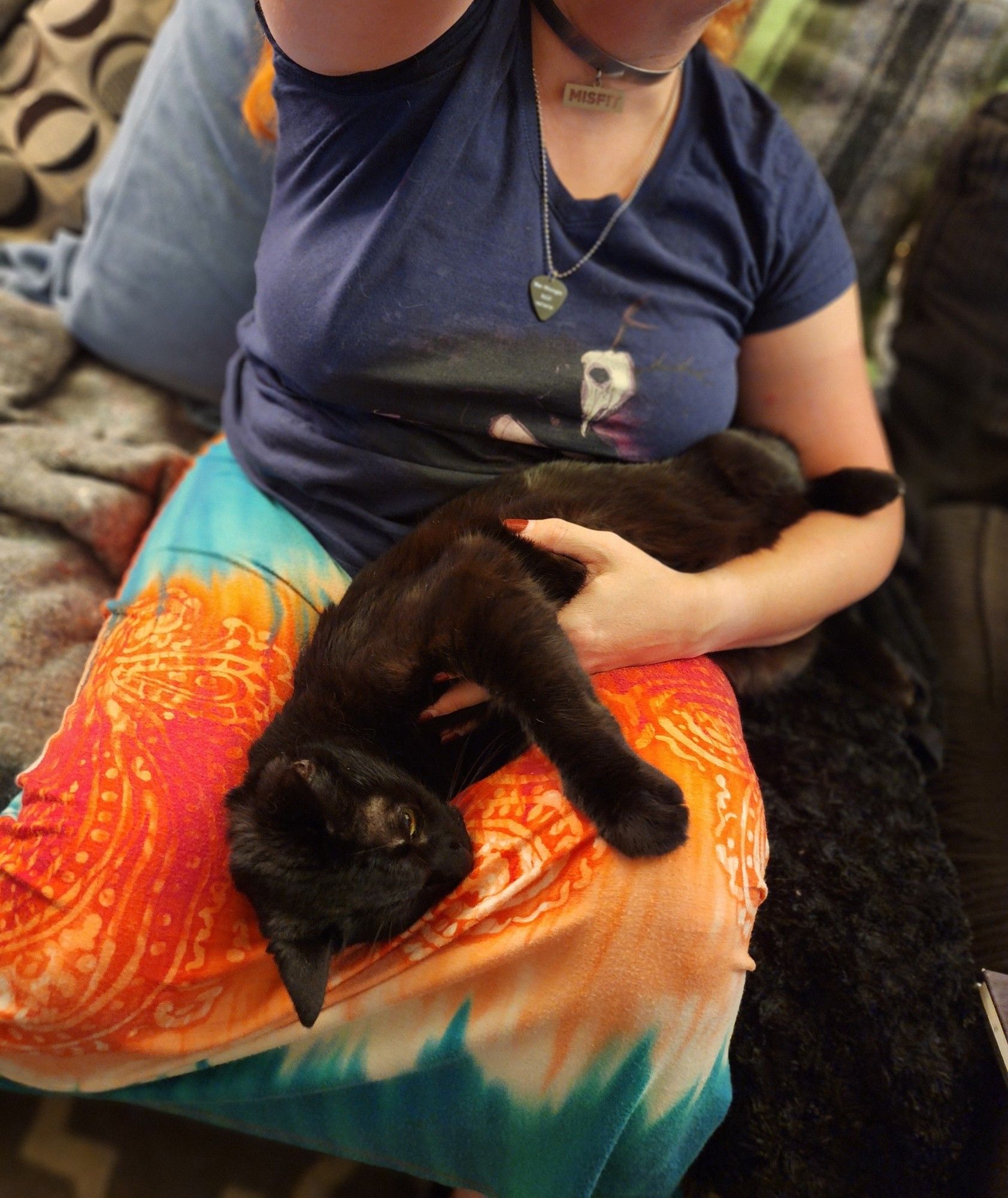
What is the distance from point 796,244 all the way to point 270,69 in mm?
717

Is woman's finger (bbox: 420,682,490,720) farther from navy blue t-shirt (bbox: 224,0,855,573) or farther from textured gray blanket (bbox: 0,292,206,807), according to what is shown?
textured gray blanket (bbox: 0,292,206,807)

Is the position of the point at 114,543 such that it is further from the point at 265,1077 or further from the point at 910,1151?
the point at 910,1151

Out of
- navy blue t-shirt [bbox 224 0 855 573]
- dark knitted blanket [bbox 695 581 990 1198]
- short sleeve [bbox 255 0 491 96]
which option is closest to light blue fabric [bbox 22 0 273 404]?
navy blue t-shirt [bbox 224 0 855 573]

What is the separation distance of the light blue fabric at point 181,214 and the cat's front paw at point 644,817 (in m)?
1.04

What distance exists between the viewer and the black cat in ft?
2.45

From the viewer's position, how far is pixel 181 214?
126 cm

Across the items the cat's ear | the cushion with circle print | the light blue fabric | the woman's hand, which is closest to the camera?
the cat's ear

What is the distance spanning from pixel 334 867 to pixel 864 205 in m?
1.44

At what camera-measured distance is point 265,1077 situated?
831mm

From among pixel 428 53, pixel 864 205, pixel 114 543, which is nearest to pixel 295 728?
pixel 114 543

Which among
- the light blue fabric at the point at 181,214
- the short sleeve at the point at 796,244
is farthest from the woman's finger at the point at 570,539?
the light blue fabric at the point at 181,214

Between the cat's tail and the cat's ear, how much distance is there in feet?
2.92

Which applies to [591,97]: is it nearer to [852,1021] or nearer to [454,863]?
[454,863]

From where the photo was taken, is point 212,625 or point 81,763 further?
point 212,625
